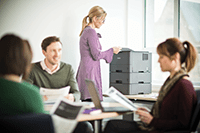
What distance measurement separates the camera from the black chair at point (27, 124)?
96cm

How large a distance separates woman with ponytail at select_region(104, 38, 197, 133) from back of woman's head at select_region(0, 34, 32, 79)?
2.96 ft

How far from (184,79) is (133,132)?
51 centimetres

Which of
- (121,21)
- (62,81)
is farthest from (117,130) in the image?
(121,21)

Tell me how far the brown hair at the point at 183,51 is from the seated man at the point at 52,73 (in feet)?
3.18

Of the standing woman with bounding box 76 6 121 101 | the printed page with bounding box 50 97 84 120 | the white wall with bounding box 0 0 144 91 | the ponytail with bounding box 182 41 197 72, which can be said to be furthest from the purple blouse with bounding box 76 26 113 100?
the printed page with bounding box 50 97 84 120

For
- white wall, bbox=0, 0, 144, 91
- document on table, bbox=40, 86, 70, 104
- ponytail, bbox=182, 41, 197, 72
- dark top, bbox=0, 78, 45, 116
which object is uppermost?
white wall, bbox=0, 0, 144, 91

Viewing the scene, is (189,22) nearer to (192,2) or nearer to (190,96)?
(192,2)

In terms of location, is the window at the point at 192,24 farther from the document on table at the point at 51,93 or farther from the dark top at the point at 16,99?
the dark top at the point at 16,99

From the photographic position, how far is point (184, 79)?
5.30 ft

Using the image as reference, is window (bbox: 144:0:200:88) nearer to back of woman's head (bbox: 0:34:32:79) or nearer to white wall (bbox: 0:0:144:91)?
white wall (bbox: 0:0:144:91)

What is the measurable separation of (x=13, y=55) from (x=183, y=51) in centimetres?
113

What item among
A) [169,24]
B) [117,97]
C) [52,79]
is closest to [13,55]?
[117,97]

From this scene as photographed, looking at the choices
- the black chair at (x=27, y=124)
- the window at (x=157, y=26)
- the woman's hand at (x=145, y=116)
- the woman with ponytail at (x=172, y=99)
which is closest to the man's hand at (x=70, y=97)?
the woman with ponytail at (x=172, y=99)

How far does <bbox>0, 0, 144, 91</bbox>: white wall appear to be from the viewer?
285 cm
